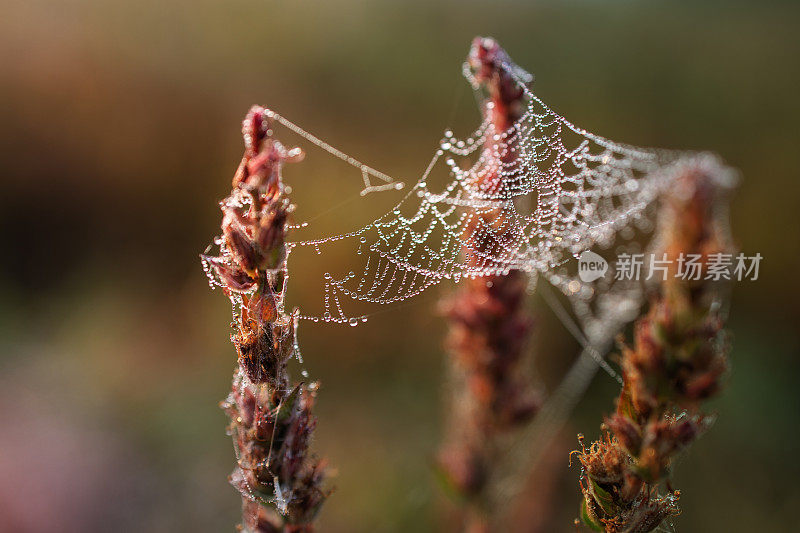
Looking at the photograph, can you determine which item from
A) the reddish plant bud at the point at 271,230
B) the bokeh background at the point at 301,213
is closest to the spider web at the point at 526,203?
the reddish plant bud at the point at 271,230

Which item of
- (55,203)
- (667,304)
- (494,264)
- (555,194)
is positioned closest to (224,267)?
(667,304)

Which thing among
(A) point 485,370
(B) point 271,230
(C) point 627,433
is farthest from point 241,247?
(A) point 485,370

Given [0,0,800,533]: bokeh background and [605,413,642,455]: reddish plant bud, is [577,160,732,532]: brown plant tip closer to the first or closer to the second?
[605,413,642,455]: reddish plant bud

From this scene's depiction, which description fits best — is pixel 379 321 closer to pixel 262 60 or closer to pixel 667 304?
pixel 262 60

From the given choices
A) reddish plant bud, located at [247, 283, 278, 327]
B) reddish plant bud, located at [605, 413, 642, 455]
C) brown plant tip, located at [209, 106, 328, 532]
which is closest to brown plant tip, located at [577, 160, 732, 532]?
reddish plant bud, located at [605, 413, 642, 455]

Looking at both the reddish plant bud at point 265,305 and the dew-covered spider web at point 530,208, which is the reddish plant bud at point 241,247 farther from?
the dew-covered spider web at point 530,208

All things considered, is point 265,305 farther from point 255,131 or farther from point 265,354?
point 255,131
